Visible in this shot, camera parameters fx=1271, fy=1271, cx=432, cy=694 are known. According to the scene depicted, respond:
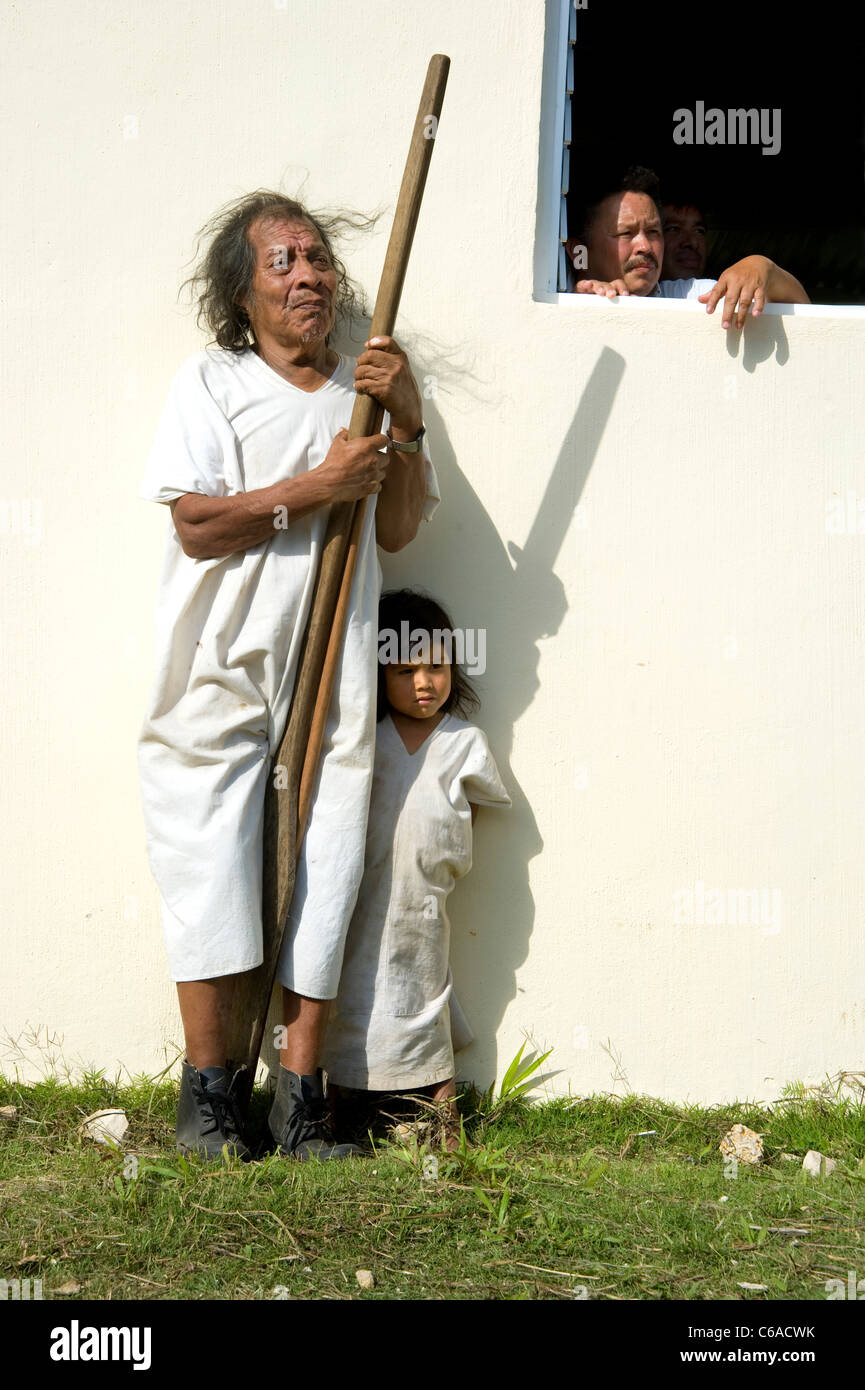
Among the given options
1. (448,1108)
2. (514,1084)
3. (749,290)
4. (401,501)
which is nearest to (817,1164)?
(514,1084)

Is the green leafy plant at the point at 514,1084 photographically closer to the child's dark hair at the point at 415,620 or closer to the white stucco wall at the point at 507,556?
the white stucco wall at the point at 507,556

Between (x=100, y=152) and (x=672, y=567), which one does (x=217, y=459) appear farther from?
(x=672, y=567)

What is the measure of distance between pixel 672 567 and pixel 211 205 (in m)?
1.58

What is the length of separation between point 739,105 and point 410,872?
456 cm

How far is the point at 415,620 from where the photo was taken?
329cm

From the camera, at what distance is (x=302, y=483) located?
2.97 metres

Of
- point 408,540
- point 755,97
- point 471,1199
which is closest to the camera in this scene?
point 471,1199

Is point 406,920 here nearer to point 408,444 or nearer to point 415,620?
point 415,620

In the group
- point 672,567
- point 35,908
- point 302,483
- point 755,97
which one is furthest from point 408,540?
point 755,97

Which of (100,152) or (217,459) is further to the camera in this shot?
(100,152)

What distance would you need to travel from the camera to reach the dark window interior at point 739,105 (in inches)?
201

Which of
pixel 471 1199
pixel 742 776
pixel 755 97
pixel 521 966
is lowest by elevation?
pixel 471 1199

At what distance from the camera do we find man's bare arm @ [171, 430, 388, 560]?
296 centimetres

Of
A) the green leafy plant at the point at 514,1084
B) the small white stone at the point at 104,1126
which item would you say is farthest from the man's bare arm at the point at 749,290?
the small white stone at the point at 104,1126
